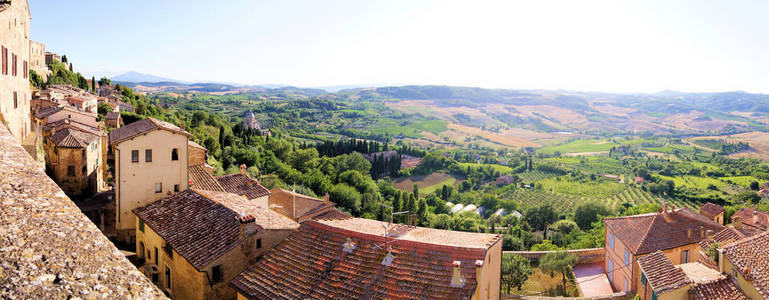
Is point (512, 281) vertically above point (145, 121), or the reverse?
point (145, 121)

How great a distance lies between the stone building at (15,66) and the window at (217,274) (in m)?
7.02

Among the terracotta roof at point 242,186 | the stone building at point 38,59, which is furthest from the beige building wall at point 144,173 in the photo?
the stone building at point 38,59

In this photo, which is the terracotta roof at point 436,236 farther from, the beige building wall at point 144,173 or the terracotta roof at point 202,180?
the terracotta roof at point 202,180

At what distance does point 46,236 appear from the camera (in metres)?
3.03

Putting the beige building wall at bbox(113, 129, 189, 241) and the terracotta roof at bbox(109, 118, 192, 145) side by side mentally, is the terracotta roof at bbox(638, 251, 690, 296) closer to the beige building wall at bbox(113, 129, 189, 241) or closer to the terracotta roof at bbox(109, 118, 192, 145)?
the beige building wall at bbox(113, 129, 189, 241)

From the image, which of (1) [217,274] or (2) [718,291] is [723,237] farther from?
(1) [217,274]

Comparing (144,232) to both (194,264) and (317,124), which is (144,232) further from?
(317,124)

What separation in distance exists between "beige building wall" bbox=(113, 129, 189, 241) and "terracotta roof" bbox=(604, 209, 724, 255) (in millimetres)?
24432

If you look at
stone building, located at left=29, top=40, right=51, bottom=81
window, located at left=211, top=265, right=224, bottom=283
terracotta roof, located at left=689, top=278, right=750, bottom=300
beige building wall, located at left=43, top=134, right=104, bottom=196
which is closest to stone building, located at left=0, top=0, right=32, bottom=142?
beige building wall, located at left=43, top=134, right=104, bottom=196

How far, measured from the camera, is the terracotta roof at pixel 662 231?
81.9ft

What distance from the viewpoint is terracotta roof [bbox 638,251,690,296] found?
49.2ft

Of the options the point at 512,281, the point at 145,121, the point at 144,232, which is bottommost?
the point at 512,281

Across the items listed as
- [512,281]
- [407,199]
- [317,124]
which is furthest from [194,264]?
[317,124]

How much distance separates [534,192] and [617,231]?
78.0m
